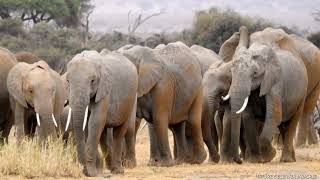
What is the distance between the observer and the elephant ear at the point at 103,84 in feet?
38.7

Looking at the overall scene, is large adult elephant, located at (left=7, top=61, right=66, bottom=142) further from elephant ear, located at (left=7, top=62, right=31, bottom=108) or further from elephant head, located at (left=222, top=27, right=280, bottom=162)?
elephant head, located at (left=222, top=27, right=280, bottom=162)

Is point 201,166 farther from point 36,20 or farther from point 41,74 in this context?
point 36,20

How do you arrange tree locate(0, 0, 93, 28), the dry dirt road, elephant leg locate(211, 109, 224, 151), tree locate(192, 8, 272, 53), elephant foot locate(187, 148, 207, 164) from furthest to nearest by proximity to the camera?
tree locate(0, 0, 93, 28)
tree locate(192, 8, 272, 53)
elephant leg locate(211, 109, 224, 151)
elephant foot locate(187, 148, 207, 164)
the dry dirt road

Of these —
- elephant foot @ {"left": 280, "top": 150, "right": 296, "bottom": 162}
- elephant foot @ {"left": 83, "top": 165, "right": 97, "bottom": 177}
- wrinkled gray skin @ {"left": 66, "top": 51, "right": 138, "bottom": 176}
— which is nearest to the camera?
wrinkled gray skin @ {"left": 66, "top": 51, "right": 138, "bottom": 176}

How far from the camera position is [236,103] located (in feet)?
47.8

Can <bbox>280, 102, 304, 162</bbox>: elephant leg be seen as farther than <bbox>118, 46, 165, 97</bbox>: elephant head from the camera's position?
Yes

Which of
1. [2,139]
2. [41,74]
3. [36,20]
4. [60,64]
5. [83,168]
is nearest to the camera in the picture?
[83,168]

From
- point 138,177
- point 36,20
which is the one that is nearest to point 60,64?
point 36,20

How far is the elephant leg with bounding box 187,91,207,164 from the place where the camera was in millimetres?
15650

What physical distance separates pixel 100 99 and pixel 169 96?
3188 millimetres

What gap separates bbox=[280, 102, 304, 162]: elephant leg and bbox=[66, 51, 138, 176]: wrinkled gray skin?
3514 mm

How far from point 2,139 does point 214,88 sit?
3509 mm

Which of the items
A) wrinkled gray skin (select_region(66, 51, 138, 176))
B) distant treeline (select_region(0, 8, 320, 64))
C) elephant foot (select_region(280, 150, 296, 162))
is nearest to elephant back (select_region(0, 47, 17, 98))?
wrinkled gray skin (select_region(66, 51, 138, 176))

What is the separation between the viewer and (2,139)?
15.2 meters
